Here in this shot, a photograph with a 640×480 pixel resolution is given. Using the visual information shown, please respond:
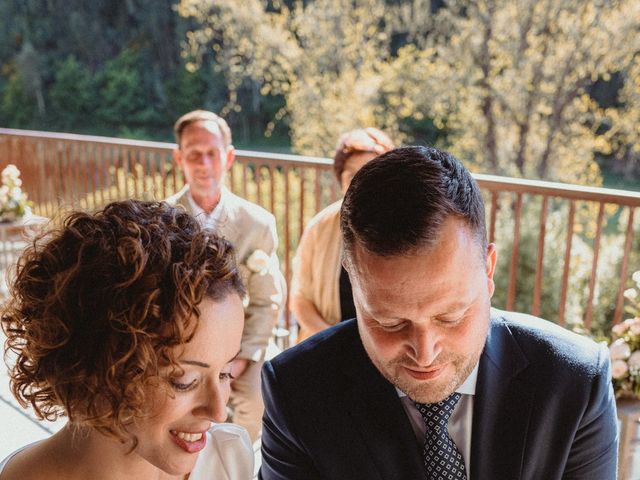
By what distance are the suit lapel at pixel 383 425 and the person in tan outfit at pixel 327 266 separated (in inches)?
56.7

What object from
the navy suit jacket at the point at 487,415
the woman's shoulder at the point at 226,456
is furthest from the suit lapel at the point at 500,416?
the woman's shoulder at the point at 226,456

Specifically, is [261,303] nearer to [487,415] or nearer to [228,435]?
[228,435]

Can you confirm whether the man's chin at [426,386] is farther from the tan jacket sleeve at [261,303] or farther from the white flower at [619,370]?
the tan jacket sleeve at [261,303]

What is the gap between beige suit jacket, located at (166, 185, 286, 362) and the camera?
2.90 m

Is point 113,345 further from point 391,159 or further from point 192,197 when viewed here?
point 192,197

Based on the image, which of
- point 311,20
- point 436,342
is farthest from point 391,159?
point 311,20

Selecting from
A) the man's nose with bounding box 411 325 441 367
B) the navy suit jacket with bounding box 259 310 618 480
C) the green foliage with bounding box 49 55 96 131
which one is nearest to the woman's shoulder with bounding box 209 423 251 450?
the navy suit jacket with bounding box 259 310 618 480

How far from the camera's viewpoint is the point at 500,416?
1.26 m

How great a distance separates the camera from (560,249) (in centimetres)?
607

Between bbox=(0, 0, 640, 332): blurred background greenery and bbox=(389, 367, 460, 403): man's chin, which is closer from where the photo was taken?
bbox=(389, 367, 460, 403): man's chin

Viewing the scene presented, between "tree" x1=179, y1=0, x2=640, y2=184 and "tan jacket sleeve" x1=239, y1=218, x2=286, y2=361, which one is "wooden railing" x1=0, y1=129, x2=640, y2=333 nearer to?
"tan jacket sleeve" x1=239, y1=218, x2=286, y2=361

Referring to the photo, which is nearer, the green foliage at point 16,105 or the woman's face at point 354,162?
the woman's face at point 354,162

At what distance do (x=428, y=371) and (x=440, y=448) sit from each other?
21 centimetres

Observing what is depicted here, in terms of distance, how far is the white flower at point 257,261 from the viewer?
114 inches
